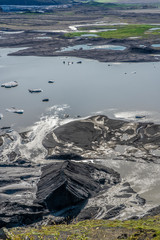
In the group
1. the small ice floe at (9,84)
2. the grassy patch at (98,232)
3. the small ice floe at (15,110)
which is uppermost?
the grassy patch at (98,232)

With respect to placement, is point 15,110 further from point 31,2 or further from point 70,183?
point 31,2

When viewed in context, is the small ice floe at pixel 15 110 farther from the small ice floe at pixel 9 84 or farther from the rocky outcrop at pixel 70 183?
the rocky outcrop at pixel 70 183

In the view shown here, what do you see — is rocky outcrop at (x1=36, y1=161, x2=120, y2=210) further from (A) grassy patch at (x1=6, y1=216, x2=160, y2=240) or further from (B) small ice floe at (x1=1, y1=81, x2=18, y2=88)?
(B) small ice floe at (x1=1, y1=81, x2=18, y2=88)

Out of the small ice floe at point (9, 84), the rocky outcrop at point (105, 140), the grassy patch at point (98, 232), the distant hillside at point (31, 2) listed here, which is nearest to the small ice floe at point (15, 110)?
the rocky outcrop at point (105, 140)

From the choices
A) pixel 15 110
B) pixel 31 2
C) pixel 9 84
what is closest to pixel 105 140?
pixel 15 110

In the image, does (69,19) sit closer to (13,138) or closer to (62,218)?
(13,138)

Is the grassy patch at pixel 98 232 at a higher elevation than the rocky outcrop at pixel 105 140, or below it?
higher

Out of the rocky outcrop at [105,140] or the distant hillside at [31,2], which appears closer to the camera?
the rocky outcrop at [105,140]

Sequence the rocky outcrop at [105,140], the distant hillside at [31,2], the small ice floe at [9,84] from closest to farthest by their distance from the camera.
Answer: the rocky outcrop at [105,140] → the small ice floe at [9,84] → the distant hillside at [31,2]

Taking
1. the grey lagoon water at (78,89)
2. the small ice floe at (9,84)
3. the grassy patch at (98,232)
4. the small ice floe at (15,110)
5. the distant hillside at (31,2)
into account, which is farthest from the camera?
the distant hillside at (31,2)
